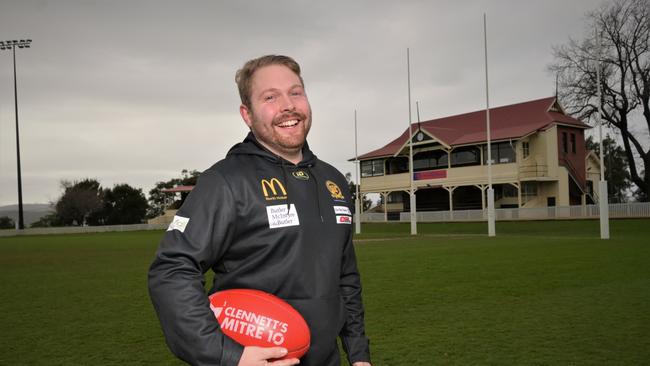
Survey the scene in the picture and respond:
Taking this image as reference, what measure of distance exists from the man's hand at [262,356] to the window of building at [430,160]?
48687 millimetres

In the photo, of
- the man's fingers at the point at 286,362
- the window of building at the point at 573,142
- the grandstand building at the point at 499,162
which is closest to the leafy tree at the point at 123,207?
the grandstand building at the point at 499,162

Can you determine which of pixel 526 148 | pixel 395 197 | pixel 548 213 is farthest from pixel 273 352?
pixel 395 197

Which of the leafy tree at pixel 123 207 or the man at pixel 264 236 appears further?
the leafy tree at pixel 123 207

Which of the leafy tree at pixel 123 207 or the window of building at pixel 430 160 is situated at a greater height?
the window of building at pixel 430 160

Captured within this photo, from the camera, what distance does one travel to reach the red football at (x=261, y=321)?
7.17ft

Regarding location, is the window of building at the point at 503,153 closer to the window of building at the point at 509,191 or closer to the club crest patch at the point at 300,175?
the window of building at the point at 509,191

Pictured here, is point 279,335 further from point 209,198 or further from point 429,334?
point 429,334

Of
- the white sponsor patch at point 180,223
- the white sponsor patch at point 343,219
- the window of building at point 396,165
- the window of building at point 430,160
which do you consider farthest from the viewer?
the window of building at point 396,165

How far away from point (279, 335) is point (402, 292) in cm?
780

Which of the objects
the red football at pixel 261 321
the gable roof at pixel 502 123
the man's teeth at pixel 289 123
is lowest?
the red football at pixel 261 321

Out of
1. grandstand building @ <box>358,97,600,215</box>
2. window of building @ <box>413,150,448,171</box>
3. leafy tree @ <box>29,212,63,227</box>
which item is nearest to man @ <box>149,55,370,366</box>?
grandstand building @ <box>358,97,600,215</box>

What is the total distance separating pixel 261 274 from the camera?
7.72ft

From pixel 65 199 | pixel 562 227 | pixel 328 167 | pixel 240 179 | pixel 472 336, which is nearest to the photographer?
pixel 240 179

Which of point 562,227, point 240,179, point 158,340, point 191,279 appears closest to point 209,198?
point 240,179
